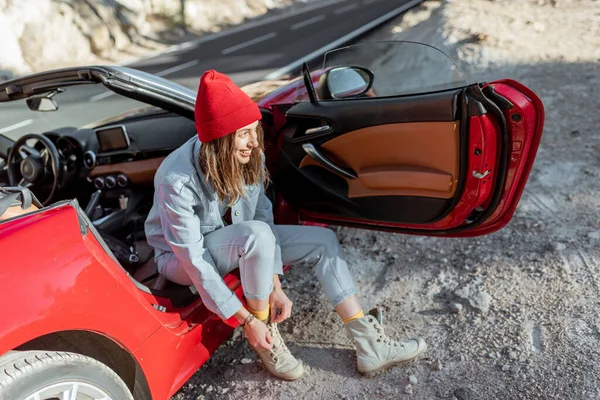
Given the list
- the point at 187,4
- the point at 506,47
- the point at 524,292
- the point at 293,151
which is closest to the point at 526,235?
the point at 524,292

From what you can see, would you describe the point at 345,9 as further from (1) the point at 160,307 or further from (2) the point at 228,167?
(1) the point at 160,307

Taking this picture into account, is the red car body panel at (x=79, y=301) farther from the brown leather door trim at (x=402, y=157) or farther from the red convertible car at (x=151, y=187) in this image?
the brown leather door trim at (x=402, y=157)

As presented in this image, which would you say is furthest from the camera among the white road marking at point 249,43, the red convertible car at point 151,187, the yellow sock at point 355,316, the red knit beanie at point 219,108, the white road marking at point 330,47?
the white road marking at point 249,43

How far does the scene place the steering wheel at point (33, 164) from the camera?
3307 millimetres

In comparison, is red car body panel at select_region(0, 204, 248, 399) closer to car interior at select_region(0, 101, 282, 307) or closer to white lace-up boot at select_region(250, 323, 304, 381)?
white lace-up boot at select_region(250, 323, 304, 381)

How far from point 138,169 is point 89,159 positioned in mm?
426

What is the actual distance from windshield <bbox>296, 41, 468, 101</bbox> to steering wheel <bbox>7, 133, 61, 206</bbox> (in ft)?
5.44

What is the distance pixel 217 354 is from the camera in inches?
111

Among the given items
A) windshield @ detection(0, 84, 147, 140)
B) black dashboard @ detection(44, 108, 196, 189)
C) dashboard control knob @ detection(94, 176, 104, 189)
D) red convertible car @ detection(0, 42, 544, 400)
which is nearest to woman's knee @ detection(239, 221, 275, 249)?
red convertible car @ detection(0, 42, 544, 400)

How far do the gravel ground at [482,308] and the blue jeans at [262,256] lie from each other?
44 centimetres

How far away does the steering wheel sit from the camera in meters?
3.31

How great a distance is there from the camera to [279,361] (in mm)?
2492

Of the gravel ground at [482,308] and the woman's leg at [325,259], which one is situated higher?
the woman's leg at [325,259]

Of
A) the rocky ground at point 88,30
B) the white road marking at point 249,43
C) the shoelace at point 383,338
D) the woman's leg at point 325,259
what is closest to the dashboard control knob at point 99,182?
the woman's leg at point 325,259
